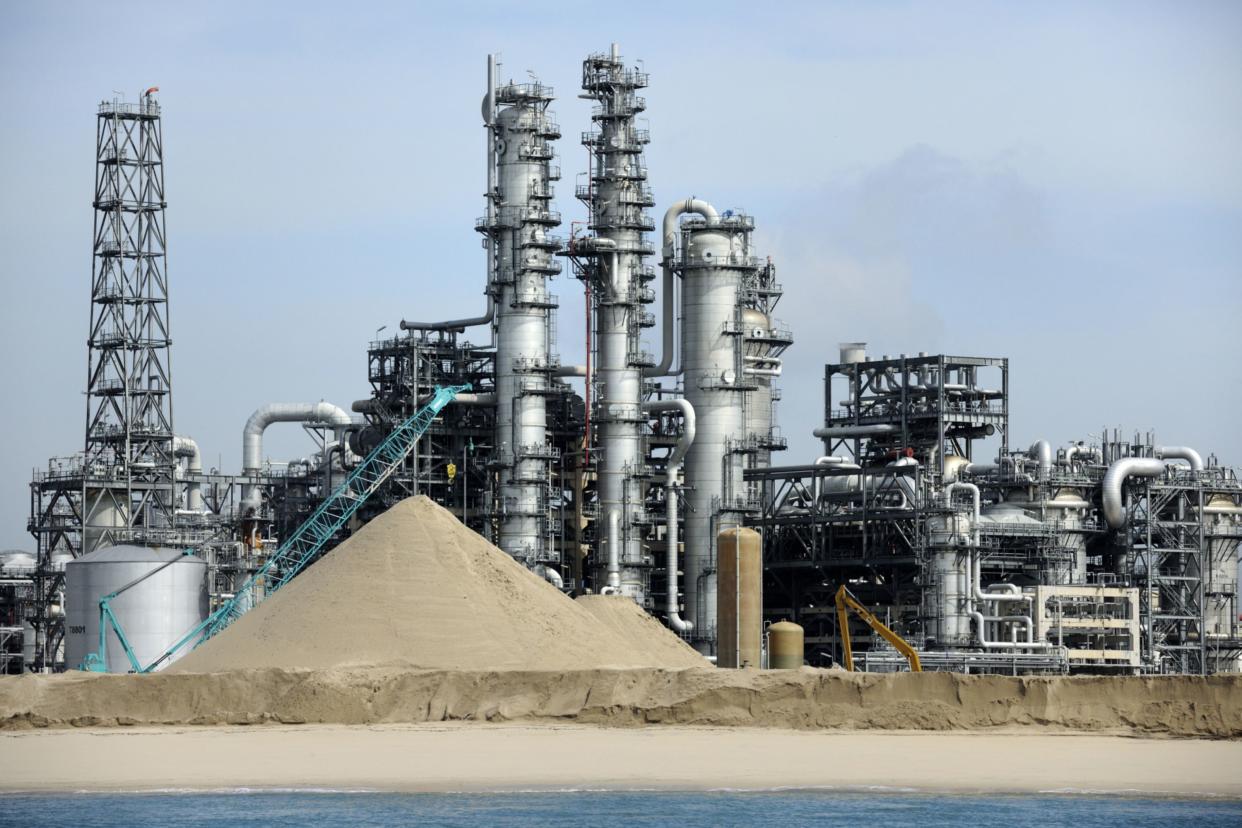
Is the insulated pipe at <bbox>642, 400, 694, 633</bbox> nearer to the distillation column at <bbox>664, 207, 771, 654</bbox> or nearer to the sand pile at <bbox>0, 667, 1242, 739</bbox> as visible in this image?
the distillation column at <bbox>664, 207, 771, 654</bbox>

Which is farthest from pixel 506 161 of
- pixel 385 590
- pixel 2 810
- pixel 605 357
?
pixel 2 810

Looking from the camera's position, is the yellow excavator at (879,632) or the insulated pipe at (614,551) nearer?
the yellow excavator at (879,632)

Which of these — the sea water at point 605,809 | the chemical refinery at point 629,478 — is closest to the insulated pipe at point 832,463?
the chemical refinery at point 629,478

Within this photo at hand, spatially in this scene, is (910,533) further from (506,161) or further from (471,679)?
(471,679)

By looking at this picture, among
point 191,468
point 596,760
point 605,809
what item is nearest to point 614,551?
point 191,468

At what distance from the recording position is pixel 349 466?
10556cm

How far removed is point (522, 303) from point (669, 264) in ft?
32.7

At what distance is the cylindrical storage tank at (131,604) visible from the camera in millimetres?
92875

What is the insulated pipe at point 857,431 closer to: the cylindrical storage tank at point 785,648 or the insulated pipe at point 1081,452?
the insulated pipe at point 1081,452

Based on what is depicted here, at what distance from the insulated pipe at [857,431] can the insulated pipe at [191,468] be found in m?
33.6

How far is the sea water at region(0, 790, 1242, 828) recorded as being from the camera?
147ft

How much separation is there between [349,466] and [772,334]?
21.9 metres

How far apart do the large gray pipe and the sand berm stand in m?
30.9

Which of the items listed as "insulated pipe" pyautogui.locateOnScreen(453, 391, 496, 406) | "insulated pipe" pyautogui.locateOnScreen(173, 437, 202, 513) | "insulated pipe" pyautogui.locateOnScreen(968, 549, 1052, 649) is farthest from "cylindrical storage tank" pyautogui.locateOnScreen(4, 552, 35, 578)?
"insulated pipe" pyautogui.locateOnScreen(968, 549, 1052, 649)
